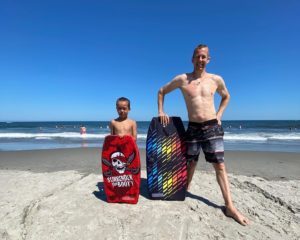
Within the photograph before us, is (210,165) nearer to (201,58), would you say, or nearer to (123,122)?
(123,122)

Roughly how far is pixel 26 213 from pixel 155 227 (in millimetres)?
1618

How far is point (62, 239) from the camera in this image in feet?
8.16

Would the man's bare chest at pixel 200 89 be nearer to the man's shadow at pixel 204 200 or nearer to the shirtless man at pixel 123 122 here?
the shirtless man at pixel 123 122

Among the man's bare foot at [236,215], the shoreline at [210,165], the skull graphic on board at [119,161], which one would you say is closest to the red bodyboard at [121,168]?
the skull graphic on board at [119,161]

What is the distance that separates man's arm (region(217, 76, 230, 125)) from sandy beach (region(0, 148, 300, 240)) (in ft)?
4.04

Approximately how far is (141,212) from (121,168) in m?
0.70

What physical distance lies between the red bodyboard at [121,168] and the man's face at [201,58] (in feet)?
4.38

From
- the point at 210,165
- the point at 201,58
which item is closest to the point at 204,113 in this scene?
the point at 201,58

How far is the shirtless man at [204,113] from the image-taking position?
3.21m

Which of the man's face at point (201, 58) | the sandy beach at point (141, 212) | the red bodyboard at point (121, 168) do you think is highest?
the man's face at point (201, 58)

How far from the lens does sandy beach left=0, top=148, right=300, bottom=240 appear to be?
2.61m

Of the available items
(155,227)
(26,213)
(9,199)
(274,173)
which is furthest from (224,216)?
(274,173)

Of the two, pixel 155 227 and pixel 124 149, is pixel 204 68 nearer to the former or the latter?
pixel 124 149

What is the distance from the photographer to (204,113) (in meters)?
3.27
